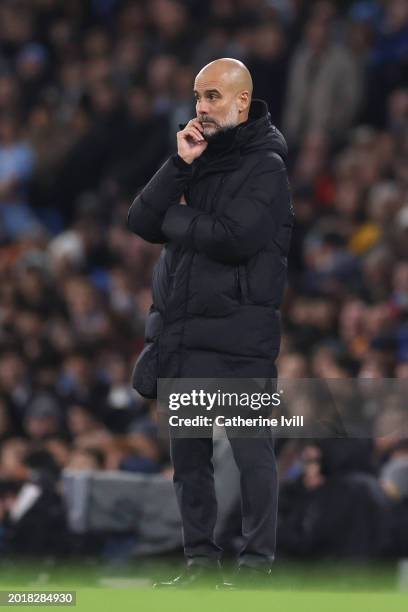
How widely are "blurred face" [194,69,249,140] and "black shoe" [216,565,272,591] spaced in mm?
1500

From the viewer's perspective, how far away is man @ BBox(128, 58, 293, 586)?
569cm

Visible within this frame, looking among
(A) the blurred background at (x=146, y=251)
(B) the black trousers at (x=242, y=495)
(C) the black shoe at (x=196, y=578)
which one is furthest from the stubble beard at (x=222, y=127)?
(A) the blurred background at (x=146, y=251)

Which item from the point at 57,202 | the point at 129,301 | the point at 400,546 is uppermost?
the point at 57,202

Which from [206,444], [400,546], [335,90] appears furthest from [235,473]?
[335,90]

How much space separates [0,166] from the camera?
1563 cm

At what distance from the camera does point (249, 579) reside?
561 cm

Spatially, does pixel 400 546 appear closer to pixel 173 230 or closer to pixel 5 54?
pixel 173 230

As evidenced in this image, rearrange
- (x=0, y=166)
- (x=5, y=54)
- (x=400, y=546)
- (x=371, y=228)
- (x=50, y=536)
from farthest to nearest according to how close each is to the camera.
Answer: (x=5, y=54) → (x=0, y=166) → (x=371, y=228) → (x=50, y=536) → (x=400, y=546)

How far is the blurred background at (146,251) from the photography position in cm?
960

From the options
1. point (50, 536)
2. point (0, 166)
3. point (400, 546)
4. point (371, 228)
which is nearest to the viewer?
point (400, 546)

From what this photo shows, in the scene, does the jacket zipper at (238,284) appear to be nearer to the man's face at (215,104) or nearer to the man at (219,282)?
the man at (219,282)

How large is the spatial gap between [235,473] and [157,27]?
7843 millimetres

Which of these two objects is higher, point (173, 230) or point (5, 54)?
point (5, 54)

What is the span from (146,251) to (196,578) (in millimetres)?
7976
